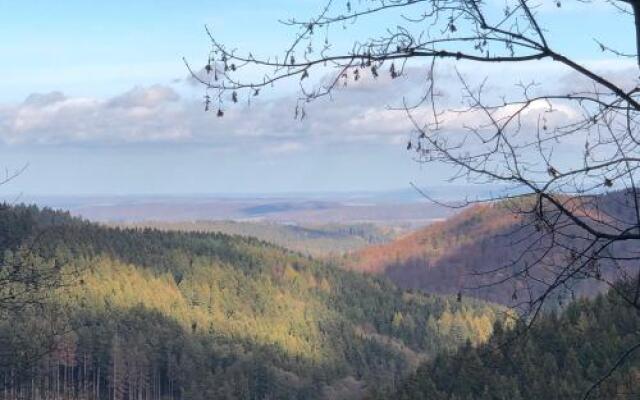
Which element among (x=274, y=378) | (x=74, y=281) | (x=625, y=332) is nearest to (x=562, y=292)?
(x=74, y=281)

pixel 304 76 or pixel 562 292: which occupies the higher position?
pixel 304 76

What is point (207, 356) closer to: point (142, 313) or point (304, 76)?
point (142, 313)

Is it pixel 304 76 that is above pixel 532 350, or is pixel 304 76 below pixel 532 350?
above

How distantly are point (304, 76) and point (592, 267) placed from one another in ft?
10.8

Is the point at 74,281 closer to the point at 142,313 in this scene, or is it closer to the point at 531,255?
the point at 531,255

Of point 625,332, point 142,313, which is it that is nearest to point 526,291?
point 625,332

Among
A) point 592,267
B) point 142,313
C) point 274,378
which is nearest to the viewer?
point 592,267

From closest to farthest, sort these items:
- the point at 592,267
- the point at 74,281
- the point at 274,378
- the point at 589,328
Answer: the point at 592,267
the point at 74,281
the point at 589,328
the point at 274,378

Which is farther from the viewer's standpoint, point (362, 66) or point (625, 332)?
point (625, 332)

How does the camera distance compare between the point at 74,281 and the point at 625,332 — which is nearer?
the point at 74,281

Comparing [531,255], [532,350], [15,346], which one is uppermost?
[531,255]

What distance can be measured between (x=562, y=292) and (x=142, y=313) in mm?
195726

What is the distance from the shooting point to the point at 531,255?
8336 millimetres

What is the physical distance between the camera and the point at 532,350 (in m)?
99.3
